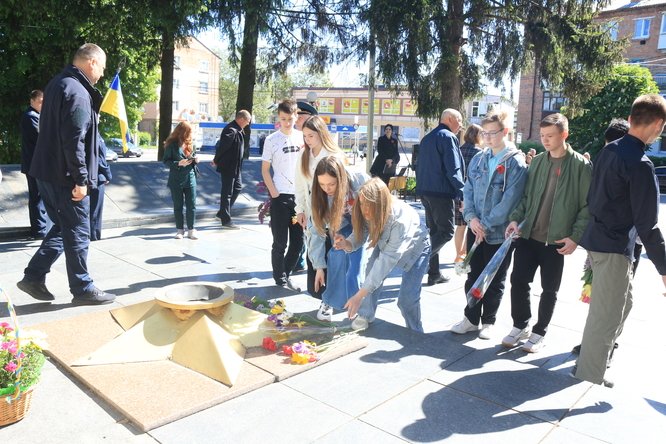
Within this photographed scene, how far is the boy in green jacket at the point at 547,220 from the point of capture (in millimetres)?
3607

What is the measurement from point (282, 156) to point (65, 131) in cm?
190

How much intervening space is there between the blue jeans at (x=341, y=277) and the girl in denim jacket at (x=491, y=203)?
0.87 metres

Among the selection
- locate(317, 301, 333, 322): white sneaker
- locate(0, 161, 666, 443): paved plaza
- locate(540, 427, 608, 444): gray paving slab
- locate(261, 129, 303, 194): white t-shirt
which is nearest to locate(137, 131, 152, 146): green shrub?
locate(0, 161, 666, 443): paved plaza

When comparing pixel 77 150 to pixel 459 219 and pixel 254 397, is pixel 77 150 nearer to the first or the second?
pixel 254 397

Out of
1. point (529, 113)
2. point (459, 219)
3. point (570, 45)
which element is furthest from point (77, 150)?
point (529, 113)

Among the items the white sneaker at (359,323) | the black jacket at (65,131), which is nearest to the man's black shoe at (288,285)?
the white sneaker at (359,323)

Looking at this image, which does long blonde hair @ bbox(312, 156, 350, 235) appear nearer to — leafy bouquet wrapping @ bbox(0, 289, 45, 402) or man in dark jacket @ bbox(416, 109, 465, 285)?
man in dark jacket @ bbox(416, 109, 465, 285)

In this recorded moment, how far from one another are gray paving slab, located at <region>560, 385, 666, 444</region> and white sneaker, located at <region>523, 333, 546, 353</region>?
678 millimetres

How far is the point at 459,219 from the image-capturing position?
669 cm

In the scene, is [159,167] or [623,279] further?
[159,167]

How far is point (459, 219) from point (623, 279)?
3534 mm

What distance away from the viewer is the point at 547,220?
3723 millimetres

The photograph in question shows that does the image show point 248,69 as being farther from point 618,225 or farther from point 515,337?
point 618,225

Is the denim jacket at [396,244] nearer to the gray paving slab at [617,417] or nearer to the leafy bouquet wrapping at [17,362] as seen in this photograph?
the gray paving slab at [617,417]
